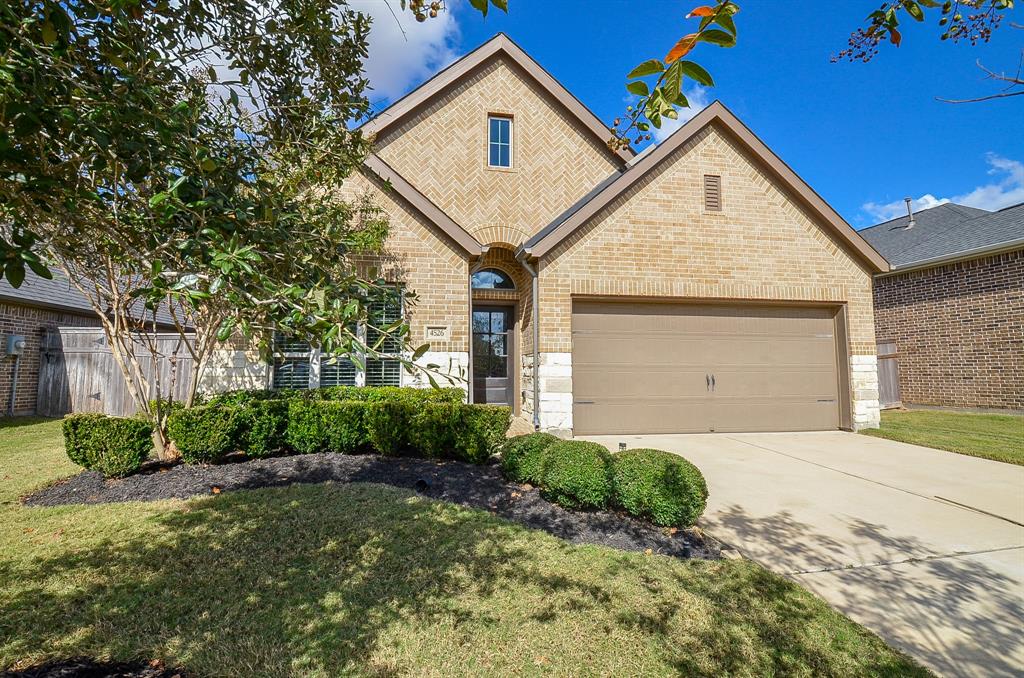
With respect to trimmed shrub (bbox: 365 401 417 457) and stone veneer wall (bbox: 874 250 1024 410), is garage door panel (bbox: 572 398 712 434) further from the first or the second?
stone veneer wall (bbox: 874 250 1024 410)

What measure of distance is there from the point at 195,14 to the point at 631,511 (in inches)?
197

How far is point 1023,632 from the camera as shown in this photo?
115 inches

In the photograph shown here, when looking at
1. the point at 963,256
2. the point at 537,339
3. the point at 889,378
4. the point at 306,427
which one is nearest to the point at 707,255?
the point at 537,339

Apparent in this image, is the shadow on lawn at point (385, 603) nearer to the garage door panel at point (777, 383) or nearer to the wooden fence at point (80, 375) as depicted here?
the garage door panel at point (777, 383)

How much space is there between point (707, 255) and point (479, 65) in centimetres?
774

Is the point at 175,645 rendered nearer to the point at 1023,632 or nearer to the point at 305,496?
the point at 305,496

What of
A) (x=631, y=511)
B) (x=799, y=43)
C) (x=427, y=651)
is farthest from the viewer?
(x=631, y=511)

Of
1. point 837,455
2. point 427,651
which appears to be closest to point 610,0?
point 427,651

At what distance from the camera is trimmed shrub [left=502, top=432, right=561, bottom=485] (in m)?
5.21

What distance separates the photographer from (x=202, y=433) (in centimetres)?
608

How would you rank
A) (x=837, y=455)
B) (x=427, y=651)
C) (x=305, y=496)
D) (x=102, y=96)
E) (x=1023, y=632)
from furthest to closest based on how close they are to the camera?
(x=837, y=455), (x=305, y=496), (x=1023, y=632), (x=427, y=651), (x=102, y=96)

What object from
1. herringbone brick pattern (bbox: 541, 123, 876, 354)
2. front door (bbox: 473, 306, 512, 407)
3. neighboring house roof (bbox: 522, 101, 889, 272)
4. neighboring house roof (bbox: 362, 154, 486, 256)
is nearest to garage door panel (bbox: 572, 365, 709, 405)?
herringbone brick pattern (bbox: 541, 123, 876, 354)

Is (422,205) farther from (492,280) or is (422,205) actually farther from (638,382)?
(638,382)

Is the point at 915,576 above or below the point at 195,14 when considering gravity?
below
